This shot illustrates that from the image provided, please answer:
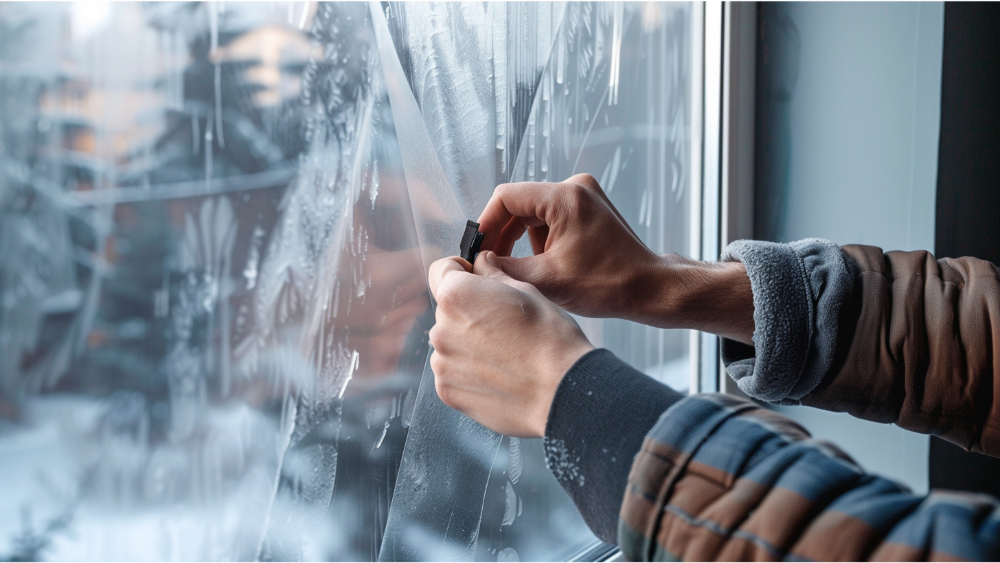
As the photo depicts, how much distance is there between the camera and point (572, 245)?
2.07ft

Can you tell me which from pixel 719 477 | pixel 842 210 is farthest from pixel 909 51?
pixel 719 477

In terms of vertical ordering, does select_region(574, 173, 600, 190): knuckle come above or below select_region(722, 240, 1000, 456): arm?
above

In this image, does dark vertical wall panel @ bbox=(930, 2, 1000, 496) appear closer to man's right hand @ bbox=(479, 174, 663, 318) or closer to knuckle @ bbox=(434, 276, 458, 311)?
man's right hand @ bbox=(479, 174, 663, 318)

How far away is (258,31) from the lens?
46 centimetres

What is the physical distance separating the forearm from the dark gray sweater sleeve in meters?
0.32

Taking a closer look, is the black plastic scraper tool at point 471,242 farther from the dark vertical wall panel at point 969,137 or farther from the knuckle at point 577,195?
the dark vertical wall panel at point 969,137

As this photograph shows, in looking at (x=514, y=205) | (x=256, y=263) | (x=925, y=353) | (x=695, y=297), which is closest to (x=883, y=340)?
(x=925, y=353)

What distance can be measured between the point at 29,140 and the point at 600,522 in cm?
43

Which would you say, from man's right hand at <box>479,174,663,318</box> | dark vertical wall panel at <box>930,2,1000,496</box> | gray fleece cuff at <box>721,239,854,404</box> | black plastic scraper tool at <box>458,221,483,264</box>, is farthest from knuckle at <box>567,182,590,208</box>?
dark vertical wall panel at <box>930,2,1000,496</box>

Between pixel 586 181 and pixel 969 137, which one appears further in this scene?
pixel 969 137

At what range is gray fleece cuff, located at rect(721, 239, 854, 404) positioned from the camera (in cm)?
65

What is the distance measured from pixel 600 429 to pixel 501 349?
11 cm

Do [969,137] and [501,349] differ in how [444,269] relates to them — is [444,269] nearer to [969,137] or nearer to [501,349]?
[501,349]

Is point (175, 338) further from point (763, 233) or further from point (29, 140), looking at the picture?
point (763, 233)
